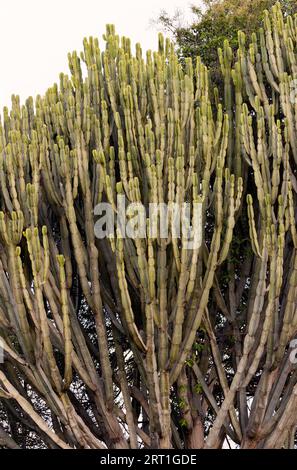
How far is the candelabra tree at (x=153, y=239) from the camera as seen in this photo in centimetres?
634

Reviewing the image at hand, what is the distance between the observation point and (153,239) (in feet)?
20.4

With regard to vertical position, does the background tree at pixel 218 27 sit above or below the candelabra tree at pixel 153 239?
above

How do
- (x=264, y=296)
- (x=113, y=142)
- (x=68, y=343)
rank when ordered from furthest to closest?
(x=113, y=142)
(x=264, y=296)
(x=68, y=343)

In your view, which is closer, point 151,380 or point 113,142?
point 151,380

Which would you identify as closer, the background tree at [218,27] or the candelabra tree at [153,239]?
the candelabra tree at [153,239]

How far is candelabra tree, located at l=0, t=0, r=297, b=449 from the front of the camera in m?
6.34

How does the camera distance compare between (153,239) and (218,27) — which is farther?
(218,27)

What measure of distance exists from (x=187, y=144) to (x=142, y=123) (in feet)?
1.50

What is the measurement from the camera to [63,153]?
6715 mm

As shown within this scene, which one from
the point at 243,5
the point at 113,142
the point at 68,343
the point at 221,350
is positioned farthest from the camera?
the point at 243,5

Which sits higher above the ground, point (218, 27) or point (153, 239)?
point (218, 27)

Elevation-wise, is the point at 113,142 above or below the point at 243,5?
below
